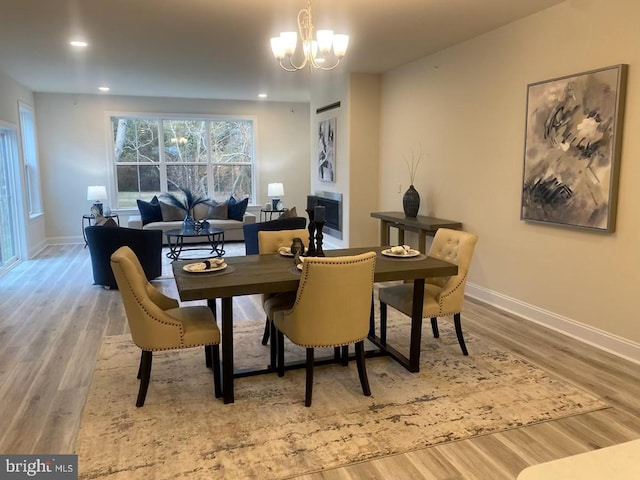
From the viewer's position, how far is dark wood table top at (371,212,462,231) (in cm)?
505

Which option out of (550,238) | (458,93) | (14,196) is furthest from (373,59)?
(14,196)

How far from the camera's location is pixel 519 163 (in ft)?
14.0

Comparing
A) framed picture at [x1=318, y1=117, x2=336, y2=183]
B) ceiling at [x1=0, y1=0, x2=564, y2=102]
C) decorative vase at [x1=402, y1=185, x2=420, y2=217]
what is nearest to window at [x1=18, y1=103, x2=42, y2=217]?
ceiling at [x1=0, y1=0, x2=564, y2=102]

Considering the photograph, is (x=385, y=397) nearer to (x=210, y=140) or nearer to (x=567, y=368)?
(x=567, y=368)

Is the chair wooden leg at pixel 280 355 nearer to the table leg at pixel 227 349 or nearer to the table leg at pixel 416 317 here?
the table leg at pixel 227 349

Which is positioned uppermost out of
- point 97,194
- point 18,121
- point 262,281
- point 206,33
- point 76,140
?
point 206,33

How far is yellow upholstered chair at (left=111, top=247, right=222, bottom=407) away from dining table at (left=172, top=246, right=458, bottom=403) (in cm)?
13

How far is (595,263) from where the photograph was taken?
3.63 metres

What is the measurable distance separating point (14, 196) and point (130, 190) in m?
2.27

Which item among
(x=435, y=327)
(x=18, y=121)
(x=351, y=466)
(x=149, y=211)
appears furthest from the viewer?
(x=149, y=211)

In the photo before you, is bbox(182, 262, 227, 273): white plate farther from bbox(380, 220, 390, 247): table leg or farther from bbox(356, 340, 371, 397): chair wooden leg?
bbox(380, 220, 390, 247): table leg

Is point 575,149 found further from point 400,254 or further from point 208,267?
point 208,267

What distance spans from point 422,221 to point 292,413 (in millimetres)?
3104

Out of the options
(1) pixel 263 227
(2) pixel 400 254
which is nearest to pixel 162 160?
(1) pixel 263 227
